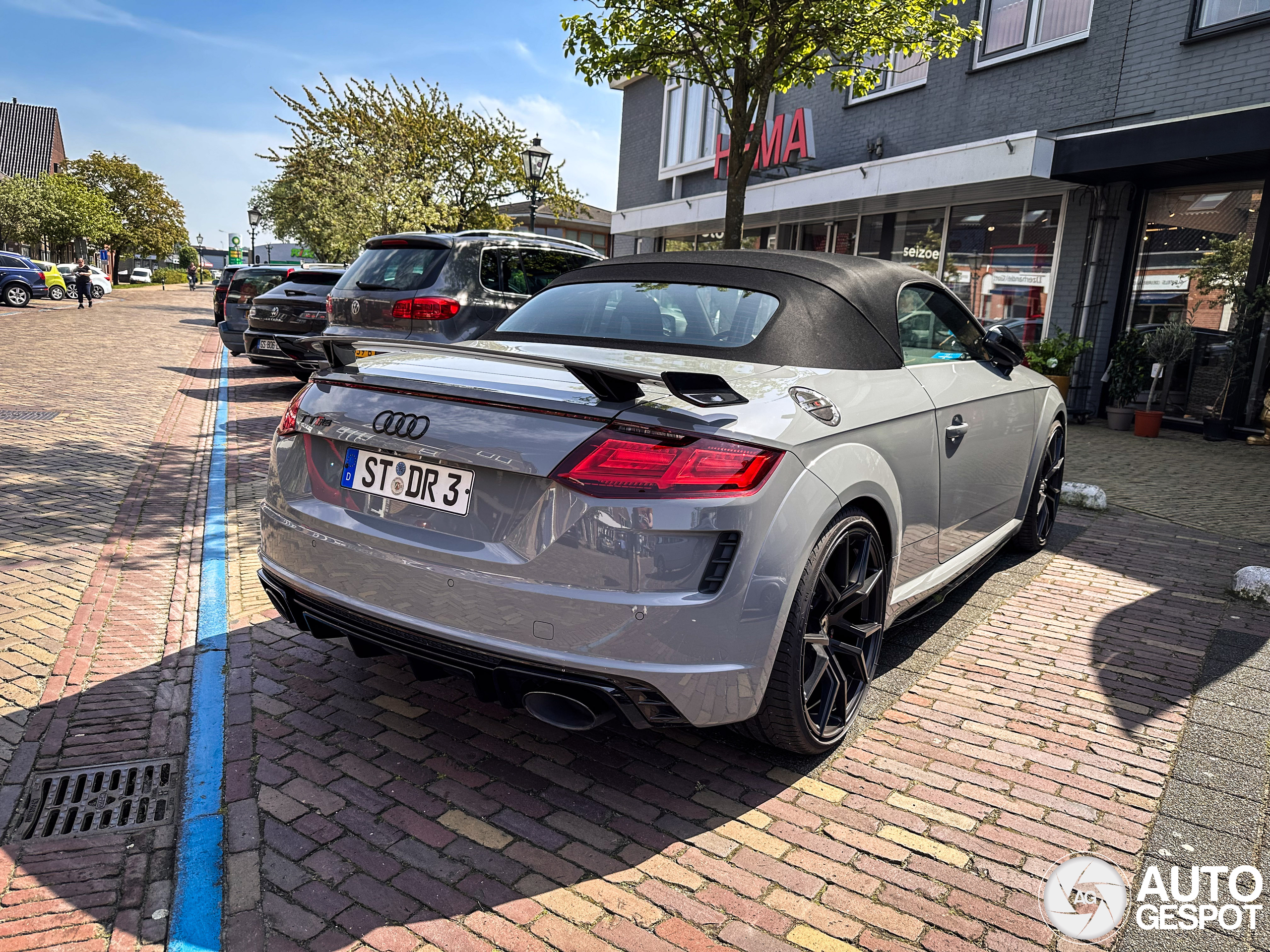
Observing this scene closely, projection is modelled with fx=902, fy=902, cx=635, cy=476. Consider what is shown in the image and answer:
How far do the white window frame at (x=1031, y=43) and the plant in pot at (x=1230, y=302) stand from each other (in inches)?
139

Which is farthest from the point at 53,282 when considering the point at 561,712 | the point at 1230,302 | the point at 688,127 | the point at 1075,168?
the point at 561,712

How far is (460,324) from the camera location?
841 centimetres

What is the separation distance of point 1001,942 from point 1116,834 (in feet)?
2.35

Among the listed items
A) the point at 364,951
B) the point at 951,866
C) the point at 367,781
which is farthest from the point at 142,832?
the point at 951,866

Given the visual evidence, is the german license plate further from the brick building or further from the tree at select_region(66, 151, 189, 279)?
the tree at select_region(66, 151, 189, 279)

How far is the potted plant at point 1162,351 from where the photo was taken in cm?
1119

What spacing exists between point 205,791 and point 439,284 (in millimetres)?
6350

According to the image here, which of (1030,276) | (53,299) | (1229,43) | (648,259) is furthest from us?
(53,299)

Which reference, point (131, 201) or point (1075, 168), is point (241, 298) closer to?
point (1075, 168)

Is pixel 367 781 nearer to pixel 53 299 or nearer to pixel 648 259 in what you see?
pixel 648 259

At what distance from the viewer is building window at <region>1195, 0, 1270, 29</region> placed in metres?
10.4

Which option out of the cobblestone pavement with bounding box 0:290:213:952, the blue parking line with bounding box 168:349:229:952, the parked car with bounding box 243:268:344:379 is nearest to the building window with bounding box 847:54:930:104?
the parked car with bounding box 243:268:344:379

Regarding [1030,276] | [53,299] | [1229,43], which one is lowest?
[53,299]

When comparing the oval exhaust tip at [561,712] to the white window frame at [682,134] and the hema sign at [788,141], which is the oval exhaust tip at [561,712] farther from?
the white window frame at [682,134]
